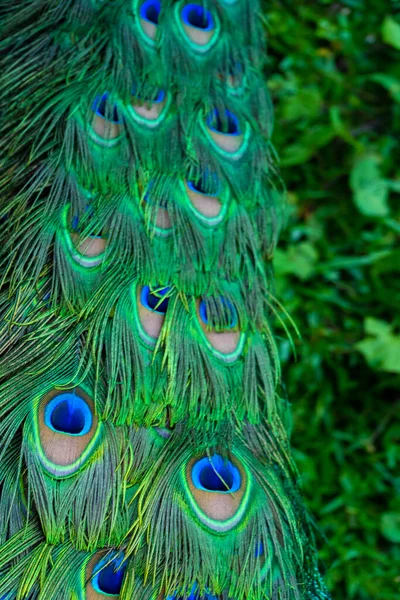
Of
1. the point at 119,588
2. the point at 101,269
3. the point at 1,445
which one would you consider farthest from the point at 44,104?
the point at 119,588

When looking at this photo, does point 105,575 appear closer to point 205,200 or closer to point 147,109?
point 205,200

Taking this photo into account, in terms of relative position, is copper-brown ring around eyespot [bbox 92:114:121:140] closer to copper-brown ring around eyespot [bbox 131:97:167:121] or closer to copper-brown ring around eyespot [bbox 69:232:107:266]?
copper-brown ring around eyespot [bbox 131:97:167:121]

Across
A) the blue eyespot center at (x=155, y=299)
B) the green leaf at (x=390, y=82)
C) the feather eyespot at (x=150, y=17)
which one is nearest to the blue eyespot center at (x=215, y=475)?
the blue eyespot center at (x=155, y=299)

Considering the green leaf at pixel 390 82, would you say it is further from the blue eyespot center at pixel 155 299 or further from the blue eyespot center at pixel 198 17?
the blue eyespot center at pixel 155 299

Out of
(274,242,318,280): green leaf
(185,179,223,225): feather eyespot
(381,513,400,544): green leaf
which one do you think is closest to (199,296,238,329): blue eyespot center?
(185,179,223,225): feather eyespot

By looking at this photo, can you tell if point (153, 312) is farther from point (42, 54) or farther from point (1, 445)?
point (42, 54)

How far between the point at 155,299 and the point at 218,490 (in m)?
0.38

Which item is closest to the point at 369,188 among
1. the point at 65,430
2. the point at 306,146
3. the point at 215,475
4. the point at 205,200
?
the point at 306,146

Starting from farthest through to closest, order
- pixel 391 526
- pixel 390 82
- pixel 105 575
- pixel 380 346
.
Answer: pixel 390 82 → pixel 380 346 → pixel 391 526 → pixel 105 575

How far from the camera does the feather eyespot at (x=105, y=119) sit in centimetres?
141

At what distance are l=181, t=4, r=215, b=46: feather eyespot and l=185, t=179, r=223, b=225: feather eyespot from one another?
372 mm

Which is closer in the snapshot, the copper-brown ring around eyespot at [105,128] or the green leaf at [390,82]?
the copper-brown ring around eyespot at [105,128]

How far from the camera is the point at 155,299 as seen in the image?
1.28m

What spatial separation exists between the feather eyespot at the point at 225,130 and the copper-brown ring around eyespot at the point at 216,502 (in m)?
0.73
